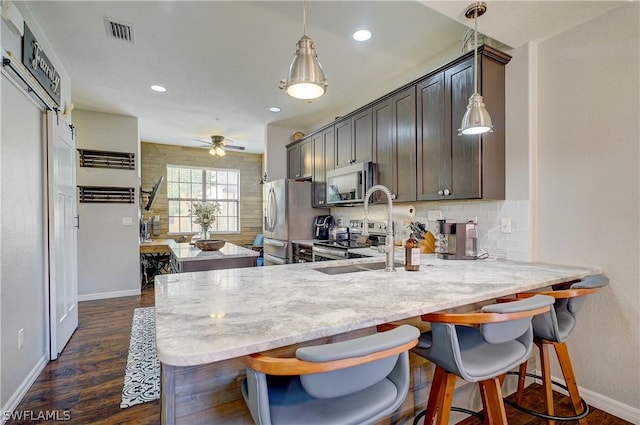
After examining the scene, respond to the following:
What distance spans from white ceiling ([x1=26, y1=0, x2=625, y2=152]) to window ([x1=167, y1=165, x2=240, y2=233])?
9.43 feet

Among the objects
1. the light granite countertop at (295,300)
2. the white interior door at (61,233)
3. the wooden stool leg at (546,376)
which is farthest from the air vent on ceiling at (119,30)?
the wooden stool leg at (546,376)

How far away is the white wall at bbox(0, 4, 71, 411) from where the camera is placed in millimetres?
1902

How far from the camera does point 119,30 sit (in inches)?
101

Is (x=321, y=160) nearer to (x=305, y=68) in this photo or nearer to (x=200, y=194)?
(x=305, y=68)

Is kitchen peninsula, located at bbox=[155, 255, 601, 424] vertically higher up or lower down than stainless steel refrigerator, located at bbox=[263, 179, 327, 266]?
lower down

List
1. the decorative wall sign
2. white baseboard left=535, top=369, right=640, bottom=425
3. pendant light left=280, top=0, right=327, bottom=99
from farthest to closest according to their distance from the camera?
the decorative wall sign < white baseboard left=535, top=369, right=640, bottom=425 < pendant light left=280, top=0, right=327, bottom=99

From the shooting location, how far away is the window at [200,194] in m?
7.08

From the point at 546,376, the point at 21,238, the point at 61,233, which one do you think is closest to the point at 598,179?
the point at 546,376

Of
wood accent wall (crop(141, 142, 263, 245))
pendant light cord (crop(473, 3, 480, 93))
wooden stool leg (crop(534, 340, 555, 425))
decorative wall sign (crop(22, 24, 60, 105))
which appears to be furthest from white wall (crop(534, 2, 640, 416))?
wood accent wall (crop(141, 142, 263, 245))

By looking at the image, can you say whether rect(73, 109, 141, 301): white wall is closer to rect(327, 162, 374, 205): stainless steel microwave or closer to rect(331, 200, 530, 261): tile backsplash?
rect(327, 162, 374, 205): stainless steel microwave

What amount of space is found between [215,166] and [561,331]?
717cm

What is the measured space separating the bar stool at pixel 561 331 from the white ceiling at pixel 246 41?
5.46 feet

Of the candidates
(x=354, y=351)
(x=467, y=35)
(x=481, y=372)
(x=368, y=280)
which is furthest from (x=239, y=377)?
(x=467, y=35)

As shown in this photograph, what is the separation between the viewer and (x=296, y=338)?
0.90 m
